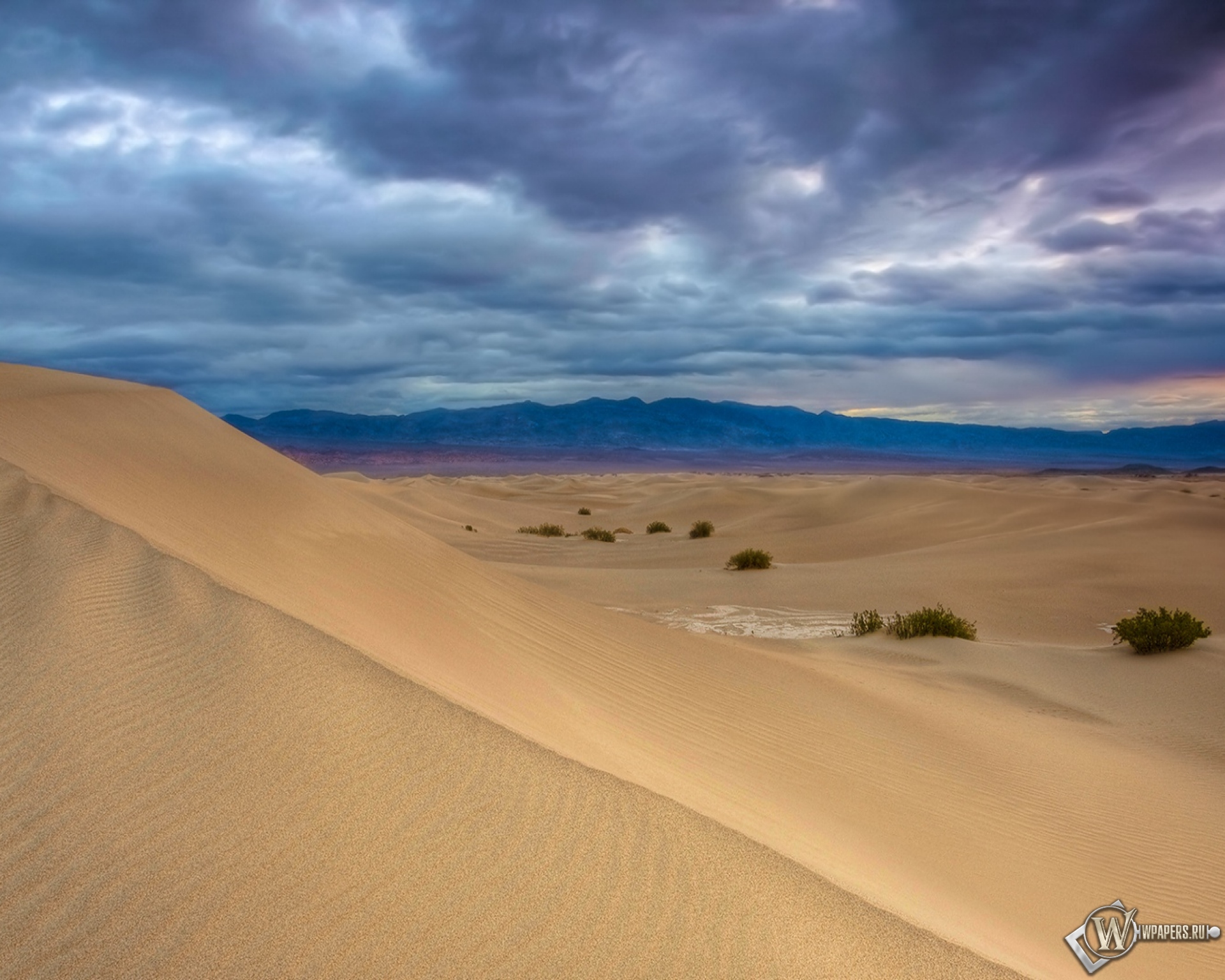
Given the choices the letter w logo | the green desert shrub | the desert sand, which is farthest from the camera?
the green desert shrub

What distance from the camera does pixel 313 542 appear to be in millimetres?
6809

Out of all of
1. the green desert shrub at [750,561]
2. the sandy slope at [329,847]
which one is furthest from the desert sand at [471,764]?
the green desert shrub at [750,561]

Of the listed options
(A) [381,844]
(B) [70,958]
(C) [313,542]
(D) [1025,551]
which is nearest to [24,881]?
(B) [70,958]

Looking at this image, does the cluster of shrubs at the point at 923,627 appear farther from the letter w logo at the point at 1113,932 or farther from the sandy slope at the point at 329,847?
the sandy slope at the point at 329,847

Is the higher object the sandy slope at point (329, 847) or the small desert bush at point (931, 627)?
the sandy slope at point (329, 847)

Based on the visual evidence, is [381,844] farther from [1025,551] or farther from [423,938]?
[1025,551]

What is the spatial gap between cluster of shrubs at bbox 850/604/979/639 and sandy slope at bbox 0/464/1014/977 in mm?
9089

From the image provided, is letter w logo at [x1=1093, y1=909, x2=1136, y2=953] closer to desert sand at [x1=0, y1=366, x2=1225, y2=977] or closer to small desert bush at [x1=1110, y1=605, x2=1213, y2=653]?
desert sand at [x1=0, y1=366, x2=1225, y2=977]

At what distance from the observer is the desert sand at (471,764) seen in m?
2.39

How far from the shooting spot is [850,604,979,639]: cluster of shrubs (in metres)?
11.1

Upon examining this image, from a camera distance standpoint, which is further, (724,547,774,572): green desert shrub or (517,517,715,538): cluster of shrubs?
(517,517,715,538): cluster of shrubs

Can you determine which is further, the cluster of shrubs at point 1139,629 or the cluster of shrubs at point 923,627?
the cluster of shrubs at point 923,627

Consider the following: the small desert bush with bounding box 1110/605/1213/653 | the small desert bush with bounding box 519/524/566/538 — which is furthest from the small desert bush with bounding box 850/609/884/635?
the small desert bush with bounding box 519/524/566/538
